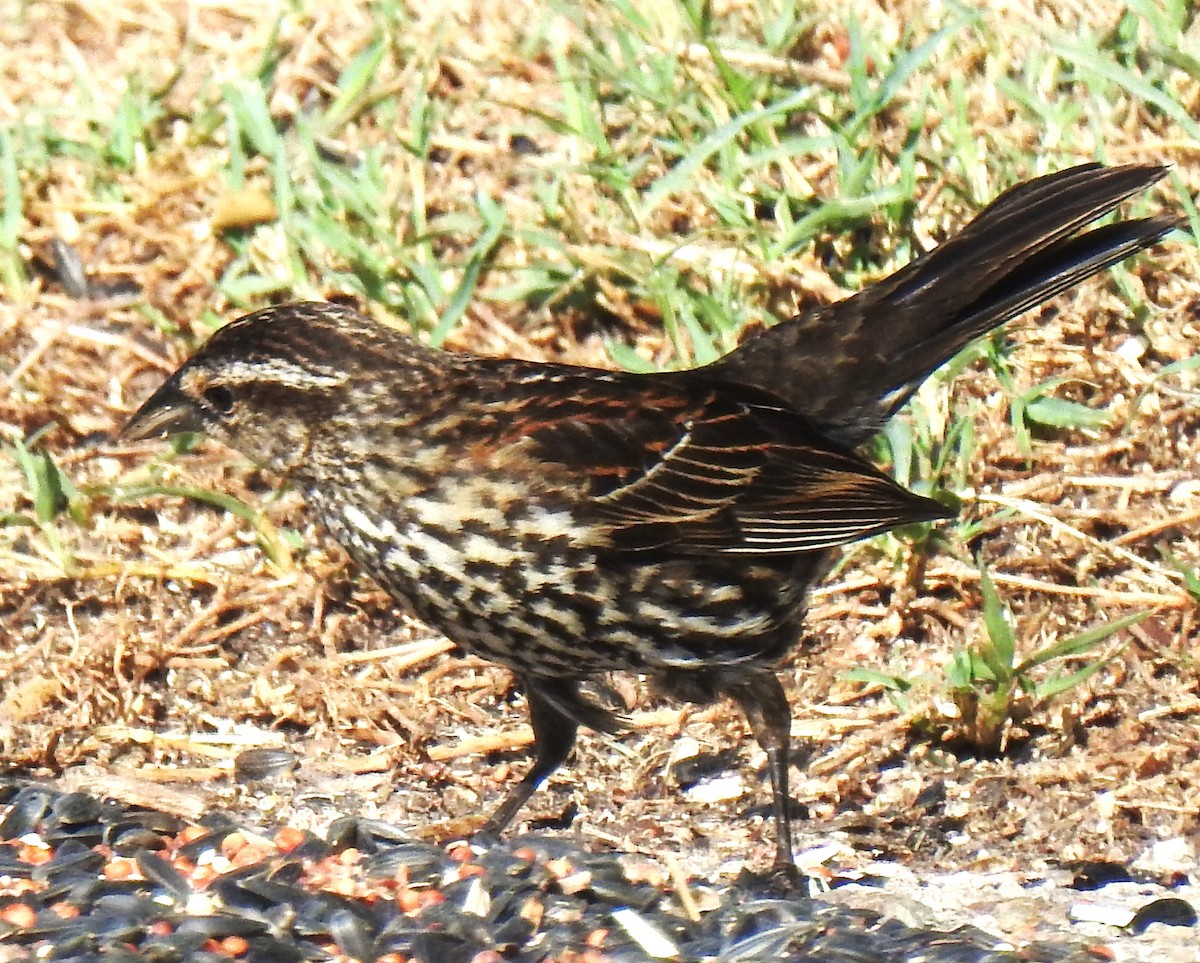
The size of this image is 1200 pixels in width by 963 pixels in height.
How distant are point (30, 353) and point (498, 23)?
6.75 ft

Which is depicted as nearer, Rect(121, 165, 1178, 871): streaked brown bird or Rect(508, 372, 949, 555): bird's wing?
Rect(121, 165, 1178, 871): streaked brown bird

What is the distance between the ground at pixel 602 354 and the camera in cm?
615

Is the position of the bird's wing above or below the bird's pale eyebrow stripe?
below

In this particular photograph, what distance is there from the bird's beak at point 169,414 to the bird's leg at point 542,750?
3.65ft

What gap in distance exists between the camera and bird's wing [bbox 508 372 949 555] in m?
5.62

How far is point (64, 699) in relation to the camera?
6.62 m

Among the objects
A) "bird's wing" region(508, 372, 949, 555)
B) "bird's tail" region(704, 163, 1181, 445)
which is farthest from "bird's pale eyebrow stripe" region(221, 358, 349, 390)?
"bird's tail" region(704, 163, 1181, 445)

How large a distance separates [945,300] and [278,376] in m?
1.70

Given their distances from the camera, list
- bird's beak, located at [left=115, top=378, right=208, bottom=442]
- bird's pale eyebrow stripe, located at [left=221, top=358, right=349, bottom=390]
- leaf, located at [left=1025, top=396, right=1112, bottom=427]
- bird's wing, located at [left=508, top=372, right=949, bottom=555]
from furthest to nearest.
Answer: leaf, located at [left=1025, top=396, right=1112, bottom=427], bird's beak, located at [left=115, top=378, right=208, bottom=442], bird's pale eyebrow stripe, located at [left=221, top=358, right=349, bottom=390], bird's wing, located at [left=508, top=372, right=949, bottom=555]

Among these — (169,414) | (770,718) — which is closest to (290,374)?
(169,414)

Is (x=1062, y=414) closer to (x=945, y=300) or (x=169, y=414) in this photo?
(x=945, y=300)

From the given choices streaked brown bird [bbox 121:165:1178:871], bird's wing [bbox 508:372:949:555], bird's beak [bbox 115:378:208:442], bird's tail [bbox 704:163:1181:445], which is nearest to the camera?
streaked brown bird [bbox 121:165:1178:871]

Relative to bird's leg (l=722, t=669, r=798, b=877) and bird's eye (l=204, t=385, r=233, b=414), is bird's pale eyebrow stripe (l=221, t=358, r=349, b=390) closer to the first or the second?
bird's eye (l=204, t=385, r=233, b=414)

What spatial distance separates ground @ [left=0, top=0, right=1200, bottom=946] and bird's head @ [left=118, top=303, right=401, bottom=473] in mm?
993
